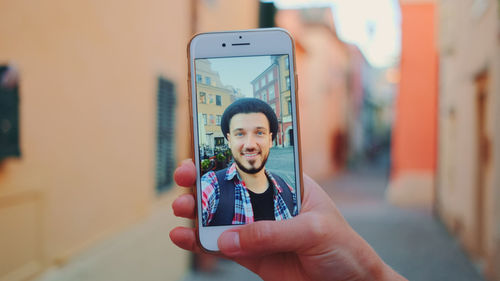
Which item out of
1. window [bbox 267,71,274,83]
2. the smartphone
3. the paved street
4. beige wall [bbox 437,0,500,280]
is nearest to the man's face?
the smartphone

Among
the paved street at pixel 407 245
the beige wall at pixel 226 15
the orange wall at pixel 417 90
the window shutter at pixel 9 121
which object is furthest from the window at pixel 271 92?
the orange wall at pixel 417 90

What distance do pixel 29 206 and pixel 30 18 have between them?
126 centimetres

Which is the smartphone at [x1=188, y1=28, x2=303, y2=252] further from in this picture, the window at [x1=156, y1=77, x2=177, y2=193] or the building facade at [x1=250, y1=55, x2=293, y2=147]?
the window at [x1=156, y1=77, x2=177, y2=193]

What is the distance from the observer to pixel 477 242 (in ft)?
20.5

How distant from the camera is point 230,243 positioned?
1.41 meters

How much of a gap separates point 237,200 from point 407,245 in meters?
6.72

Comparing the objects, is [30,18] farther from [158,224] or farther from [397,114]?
[397,114]

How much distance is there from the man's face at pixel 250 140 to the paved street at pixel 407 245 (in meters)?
3.98

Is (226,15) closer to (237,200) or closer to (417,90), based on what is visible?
(237,200)

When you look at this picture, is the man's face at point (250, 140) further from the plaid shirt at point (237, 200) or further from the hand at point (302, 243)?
the hand at point (302, 243)

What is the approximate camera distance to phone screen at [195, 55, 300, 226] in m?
1.48

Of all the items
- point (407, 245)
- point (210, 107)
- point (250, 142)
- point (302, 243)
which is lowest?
point (407, 245)

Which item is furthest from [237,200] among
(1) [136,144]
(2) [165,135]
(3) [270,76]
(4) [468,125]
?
(4) [468,125]

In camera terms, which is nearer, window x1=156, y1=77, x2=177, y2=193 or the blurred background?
the blurred background
